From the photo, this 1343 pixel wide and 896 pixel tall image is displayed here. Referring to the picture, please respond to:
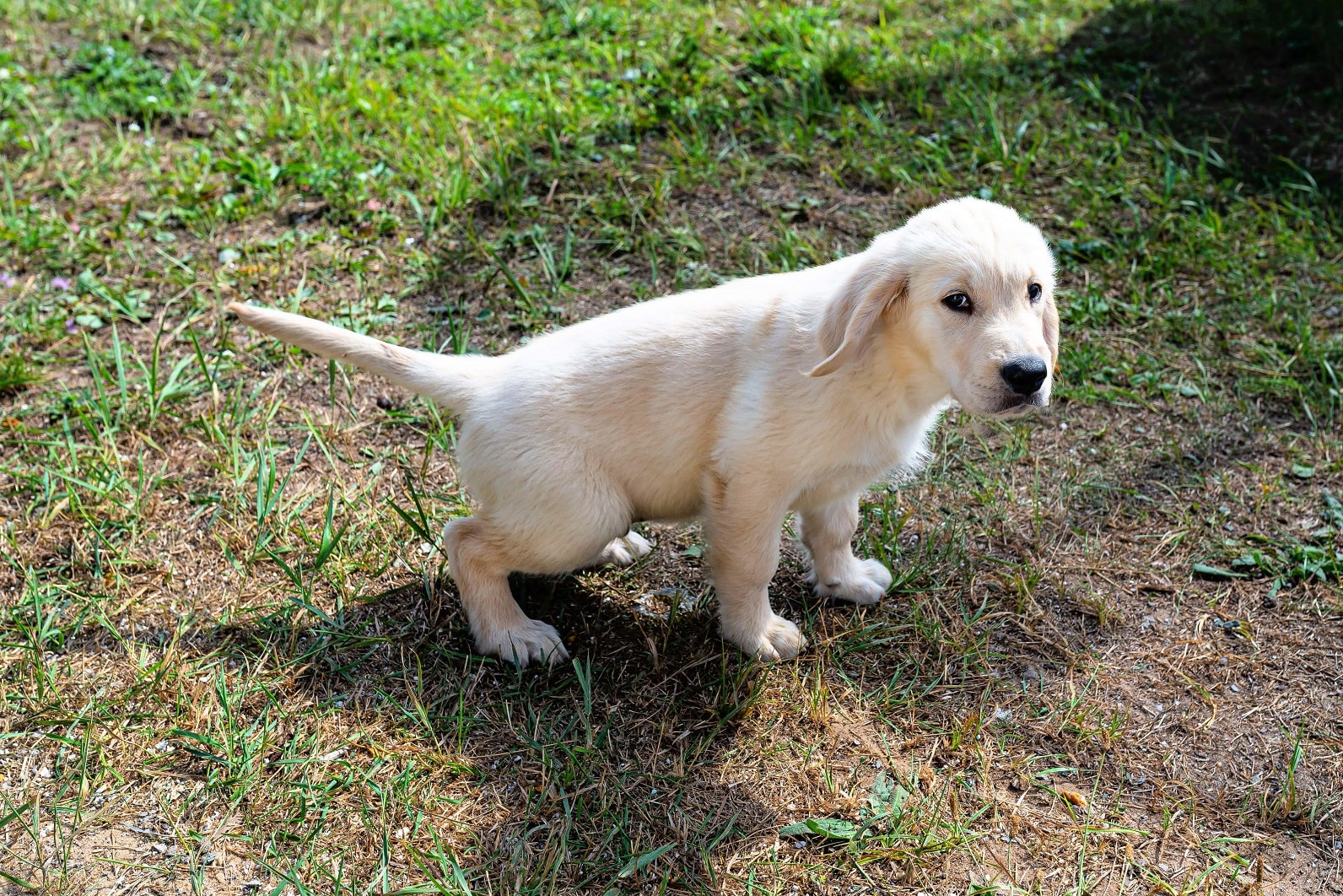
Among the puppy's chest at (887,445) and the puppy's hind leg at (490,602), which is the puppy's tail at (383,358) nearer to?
the puppy's hind leg at (490,602)

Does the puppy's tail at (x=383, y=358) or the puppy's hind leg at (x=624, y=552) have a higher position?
the puppy's tail at (x=383, y=358)

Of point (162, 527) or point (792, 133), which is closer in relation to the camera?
point (162, 527)

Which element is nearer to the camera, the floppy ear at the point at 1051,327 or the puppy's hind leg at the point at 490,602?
the floppy ear at the point at 1051,327

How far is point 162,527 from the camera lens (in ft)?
12.6

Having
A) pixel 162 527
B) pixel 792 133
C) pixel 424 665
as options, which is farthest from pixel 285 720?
pixel 792 133

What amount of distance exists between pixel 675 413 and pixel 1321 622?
89.2 inches

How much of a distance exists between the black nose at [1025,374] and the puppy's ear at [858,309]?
0.36 metres

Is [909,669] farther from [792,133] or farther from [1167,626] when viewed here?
[792,133]

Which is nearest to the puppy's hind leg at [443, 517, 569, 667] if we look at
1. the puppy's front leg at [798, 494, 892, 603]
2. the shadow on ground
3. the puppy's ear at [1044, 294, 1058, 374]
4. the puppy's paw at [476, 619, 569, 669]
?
the puppy's paw at [476, 619, 569, 669]

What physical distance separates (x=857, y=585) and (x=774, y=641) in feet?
1.26

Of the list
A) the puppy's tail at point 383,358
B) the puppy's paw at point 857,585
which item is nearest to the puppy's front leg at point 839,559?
the puppy's paw at point 857,585

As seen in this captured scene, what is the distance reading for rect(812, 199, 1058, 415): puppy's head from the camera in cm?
279

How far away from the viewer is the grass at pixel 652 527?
300cm

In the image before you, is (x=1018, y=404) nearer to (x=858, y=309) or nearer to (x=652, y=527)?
(x=858, y=309)
